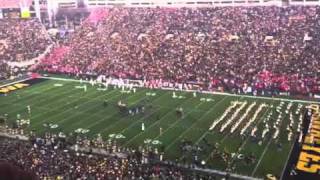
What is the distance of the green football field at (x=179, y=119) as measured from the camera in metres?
23.4

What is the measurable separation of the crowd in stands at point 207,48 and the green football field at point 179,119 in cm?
453

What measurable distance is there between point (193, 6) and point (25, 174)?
58.2m

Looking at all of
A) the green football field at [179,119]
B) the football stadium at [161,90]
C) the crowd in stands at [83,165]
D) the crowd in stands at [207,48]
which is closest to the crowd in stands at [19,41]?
the football stadium at [161,90]

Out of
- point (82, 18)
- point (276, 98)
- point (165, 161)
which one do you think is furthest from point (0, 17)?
point (165, 161)

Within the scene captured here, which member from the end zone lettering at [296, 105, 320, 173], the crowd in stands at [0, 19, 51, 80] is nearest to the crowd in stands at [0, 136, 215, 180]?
the end zone lettering at [296, 105, 320, 173]

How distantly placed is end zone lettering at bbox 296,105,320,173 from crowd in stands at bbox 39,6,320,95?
978cm

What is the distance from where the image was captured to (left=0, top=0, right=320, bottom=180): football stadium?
22016mm

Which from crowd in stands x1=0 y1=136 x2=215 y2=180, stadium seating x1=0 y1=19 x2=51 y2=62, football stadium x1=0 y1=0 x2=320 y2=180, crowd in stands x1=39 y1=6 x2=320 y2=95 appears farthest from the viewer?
stadium seating x1=0 y1=19 x2=51 y2=62

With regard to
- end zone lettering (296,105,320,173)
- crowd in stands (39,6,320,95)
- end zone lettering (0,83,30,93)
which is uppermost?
crowd in stands (39,6,320,95)

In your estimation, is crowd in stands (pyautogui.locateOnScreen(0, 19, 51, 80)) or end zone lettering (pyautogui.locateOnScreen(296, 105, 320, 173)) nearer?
end zone lettering (pyautogui.locateOnScreen(296, 105, 320, 173))

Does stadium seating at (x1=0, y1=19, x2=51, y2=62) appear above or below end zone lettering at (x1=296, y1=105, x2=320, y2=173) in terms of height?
above

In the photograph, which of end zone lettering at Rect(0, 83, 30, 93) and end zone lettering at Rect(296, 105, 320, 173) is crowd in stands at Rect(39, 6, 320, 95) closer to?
end zone lettering at Rect(0, 83, 30, 93)

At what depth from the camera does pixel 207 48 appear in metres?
46.4

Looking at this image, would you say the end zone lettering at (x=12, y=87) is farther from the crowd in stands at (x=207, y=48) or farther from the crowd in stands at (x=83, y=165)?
the crowd in stands at (x=83, y=165)
